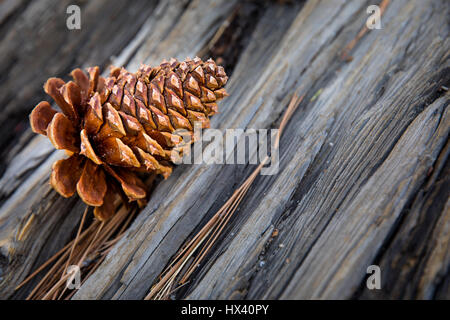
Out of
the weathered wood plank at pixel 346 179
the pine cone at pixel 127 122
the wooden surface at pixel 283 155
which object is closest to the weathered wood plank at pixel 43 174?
the wooden surface at pixel 283 155

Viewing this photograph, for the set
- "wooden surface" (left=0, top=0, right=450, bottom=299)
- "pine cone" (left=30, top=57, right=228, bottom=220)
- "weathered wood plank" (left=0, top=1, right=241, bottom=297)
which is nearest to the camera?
"wooden surface" (left=0, top=0, right=450, bottom=299)

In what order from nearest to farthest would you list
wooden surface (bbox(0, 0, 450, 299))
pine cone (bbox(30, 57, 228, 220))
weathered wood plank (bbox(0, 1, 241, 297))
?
wooden surface (bbox(0, 0, 450, 299)) → pine cone (bbox(30, 57, 228, 220)) → weathered wood plank (bbox(0, 1, 241, 297))

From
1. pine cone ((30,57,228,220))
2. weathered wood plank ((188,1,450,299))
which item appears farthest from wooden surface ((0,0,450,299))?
pine cone ((30,57,228,220))

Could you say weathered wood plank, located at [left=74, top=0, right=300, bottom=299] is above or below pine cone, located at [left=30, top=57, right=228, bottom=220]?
below

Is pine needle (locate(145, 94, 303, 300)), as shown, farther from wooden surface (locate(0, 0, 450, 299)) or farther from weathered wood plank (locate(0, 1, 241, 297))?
weathered wood plank (locate(0, 1, 241, 297))

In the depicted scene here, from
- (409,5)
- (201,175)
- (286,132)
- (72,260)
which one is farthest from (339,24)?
(72,260)
